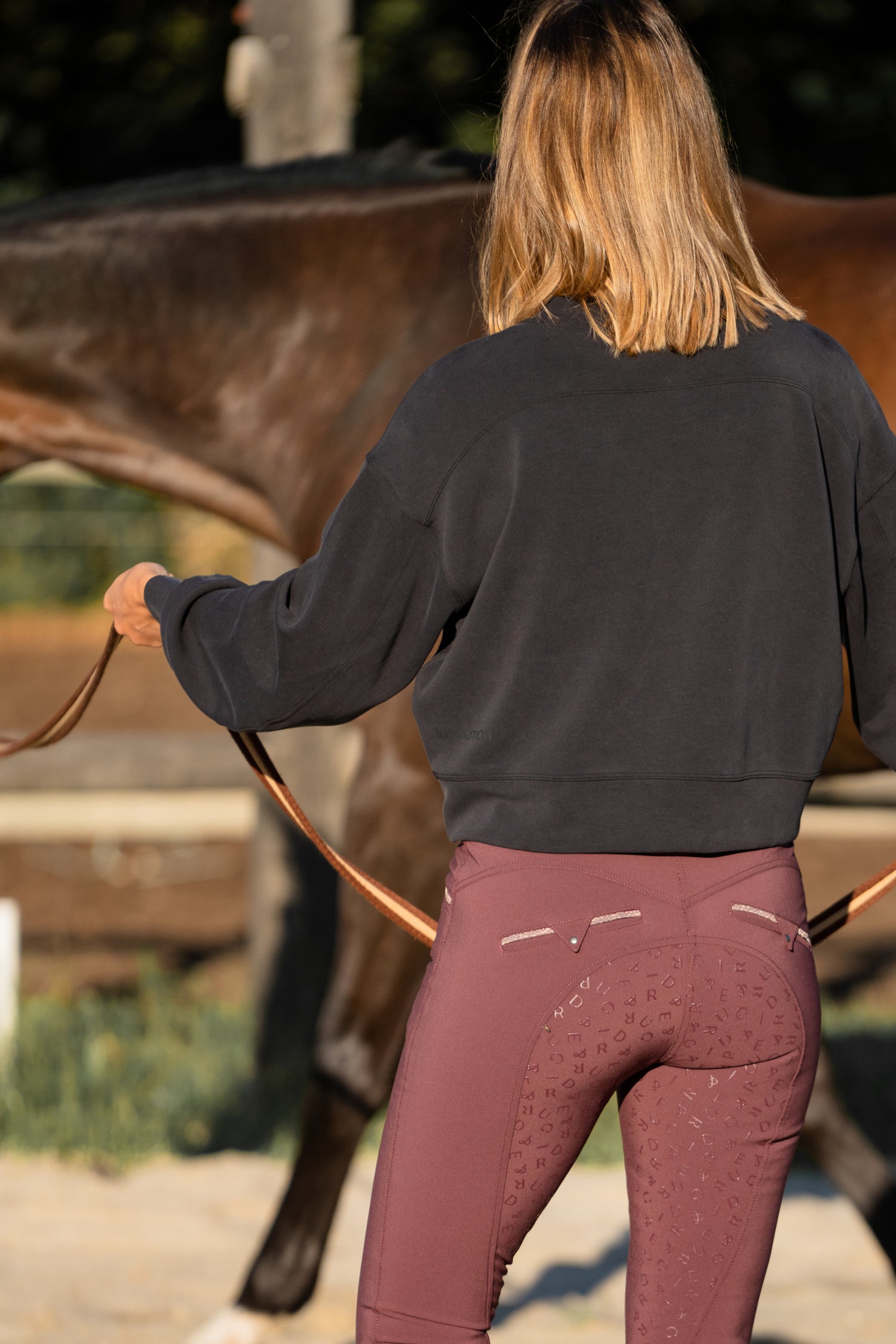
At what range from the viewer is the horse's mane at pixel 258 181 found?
9.03 ft

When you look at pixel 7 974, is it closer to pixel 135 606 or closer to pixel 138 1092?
pixel 138 1092

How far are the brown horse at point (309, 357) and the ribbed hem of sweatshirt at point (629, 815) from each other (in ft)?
3.76

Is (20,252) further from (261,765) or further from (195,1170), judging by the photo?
(195,1170)

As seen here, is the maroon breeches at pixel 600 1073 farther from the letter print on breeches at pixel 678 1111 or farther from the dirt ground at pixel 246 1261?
the dirt ground at pixel 246 1261

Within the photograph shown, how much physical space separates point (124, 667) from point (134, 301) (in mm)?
9934

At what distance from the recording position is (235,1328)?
240cm

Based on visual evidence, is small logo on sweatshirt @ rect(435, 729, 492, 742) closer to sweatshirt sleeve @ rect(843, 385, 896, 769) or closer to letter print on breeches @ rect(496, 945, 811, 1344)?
letter print on breeches @ rect(496, 945, 811, 1344)

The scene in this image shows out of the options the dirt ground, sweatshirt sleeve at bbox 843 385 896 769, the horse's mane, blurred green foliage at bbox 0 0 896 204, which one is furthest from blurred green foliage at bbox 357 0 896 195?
sweatshirt sleeve at bbox 843 385 896 769

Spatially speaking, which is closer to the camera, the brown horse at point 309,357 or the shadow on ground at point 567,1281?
the brown horse at point 309,357

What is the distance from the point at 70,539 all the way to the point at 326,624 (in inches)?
520

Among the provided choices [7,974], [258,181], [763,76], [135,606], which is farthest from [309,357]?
[763,76]

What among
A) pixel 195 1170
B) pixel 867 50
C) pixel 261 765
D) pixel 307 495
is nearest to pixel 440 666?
pixel 261 765

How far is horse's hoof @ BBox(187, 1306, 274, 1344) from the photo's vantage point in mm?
2377

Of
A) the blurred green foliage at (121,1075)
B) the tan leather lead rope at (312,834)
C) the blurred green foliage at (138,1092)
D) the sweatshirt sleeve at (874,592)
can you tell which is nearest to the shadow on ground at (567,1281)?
the blurred green foliage at (138,1092)
